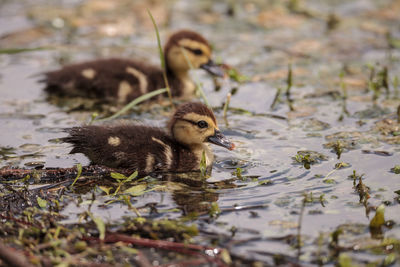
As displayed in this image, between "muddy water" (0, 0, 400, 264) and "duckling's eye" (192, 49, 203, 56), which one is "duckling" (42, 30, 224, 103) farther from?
"muddy water" (0, 0, 400, 264)

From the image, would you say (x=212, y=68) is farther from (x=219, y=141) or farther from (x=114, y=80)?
(x=219, y=141)

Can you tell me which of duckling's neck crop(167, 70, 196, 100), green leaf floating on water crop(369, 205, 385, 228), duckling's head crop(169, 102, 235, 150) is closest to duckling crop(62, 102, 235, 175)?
duckling's head crop(169, 102, 235, 150)

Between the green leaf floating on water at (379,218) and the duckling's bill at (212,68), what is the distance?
2893 millimetres

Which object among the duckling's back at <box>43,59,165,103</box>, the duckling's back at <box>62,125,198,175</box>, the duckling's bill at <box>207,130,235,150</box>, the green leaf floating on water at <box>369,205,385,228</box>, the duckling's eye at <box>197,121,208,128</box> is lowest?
the green leaf floating on water at <box>369,205,385,228</box>

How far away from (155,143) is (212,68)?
6.50ft

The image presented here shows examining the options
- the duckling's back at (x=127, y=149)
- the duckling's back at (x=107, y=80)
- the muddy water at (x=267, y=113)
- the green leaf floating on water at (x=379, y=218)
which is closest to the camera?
the green leaf floating on water at (x=379, y=218)

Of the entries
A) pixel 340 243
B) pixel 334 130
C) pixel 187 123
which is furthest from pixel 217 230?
pixel 334 130

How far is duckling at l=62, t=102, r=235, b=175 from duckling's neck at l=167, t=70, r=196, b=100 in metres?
1.43

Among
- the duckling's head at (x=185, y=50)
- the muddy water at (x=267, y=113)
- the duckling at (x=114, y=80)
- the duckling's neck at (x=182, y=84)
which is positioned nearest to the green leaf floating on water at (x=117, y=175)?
the muddy water at (x=267, y=113)

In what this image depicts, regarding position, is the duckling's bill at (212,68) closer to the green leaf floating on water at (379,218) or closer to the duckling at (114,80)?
the duckling at (114,80)

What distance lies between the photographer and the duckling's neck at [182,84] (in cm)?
582

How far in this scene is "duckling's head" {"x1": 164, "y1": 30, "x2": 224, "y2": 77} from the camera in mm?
5902

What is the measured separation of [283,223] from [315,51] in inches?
147

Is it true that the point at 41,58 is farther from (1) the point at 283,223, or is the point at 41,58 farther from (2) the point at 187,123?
(1) the point at 283,223
